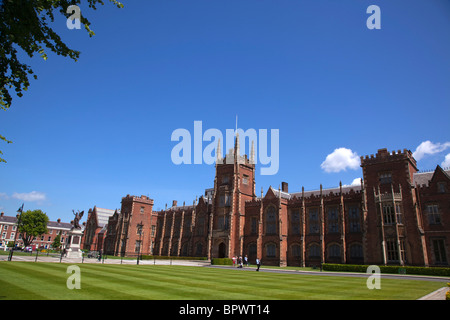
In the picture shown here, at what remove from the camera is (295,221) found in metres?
51.3

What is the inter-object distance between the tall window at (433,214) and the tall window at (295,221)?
19.5m

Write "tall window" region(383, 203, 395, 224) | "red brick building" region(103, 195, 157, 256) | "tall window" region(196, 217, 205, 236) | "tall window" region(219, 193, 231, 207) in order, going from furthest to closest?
1. "red brick building" region(103, 195, 157, 256)
2. "tall window" region(196, 217, 205, 236)
3. "tall window" region(219, 193, 231, 207)
4. "tall window" region(383, 203, 395, 224)

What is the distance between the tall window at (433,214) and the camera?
1439 inches

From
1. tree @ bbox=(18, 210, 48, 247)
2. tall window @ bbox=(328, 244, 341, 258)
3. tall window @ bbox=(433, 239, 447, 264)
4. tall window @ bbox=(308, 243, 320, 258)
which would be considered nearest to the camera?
tall window @ bbox=(433, 239, 447, 264)

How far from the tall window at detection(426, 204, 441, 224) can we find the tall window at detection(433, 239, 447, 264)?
238 centimetres

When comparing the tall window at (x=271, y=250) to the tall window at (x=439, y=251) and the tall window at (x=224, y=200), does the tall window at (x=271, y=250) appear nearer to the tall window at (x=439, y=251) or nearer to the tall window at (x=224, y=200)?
the tall window at (x=224, y=200)

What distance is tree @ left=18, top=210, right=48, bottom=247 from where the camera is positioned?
78562 millimetres

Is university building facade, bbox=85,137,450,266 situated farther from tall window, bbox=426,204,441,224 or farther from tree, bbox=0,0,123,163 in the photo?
tree, bbox=0,0,123,163

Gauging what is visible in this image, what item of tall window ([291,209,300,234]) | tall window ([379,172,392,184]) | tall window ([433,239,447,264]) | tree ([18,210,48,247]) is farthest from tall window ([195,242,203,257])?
tree ([18,210,48,247])

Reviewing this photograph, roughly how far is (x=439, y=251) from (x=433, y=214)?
456cm

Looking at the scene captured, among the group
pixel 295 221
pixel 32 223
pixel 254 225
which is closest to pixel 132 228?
pixel 32 223
